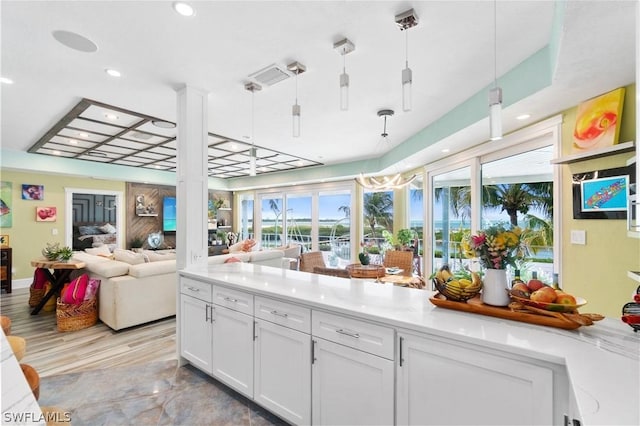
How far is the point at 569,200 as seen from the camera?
252 centimetres

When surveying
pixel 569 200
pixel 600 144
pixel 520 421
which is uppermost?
pixel 600 144

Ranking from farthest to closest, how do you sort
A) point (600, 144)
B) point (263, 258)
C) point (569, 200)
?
point (263, 258), point (569, 200), point (600, 144)

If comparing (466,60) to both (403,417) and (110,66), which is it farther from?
(110,66)

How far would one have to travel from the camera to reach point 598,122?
2191 mm

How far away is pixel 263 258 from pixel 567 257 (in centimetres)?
397

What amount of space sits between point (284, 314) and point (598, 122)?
2.67 metres

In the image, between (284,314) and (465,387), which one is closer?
(465,387)

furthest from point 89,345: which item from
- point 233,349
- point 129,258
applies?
point 233,349

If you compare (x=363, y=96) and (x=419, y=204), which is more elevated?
(x=363, y=96)

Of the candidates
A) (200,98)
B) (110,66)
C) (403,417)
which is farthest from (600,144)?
(110,66)

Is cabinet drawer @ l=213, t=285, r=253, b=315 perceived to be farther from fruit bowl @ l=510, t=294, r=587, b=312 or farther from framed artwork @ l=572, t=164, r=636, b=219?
framed artwork @ l=572, t=164, r=636, b=219

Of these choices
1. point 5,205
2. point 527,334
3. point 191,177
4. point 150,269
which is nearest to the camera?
point 527,334

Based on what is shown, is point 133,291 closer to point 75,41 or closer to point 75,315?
point 75,315

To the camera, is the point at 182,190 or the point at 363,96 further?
the point at 363,96
